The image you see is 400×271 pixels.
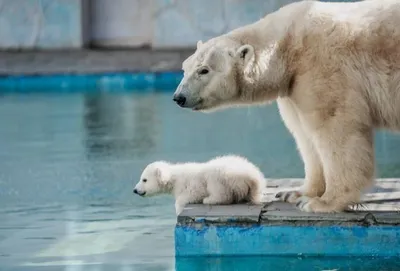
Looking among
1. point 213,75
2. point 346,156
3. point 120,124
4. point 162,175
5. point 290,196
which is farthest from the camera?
point 120,124

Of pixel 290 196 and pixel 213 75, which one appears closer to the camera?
pixel 213 75

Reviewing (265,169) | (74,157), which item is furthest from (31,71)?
(265,169)

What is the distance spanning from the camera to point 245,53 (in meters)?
5.20

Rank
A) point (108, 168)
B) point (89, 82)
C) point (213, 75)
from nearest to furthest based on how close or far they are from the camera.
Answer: point (213, 75) → point (108, 168) → point (89, 82)

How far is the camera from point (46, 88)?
51.7 feet

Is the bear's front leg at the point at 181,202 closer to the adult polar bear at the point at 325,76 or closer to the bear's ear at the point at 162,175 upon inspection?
the bear's ear at the point at 162,175

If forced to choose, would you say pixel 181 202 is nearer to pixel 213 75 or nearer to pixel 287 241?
pixel 287 241

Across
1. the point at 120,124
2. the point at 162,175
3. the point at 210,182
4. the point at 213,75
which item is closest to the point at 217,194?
the point at 210,182

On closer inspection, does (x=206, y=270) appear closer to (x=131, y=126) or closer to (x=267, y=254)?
(x=267, y=254)

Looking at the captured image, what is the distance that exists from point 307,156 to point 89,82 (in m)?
10.5

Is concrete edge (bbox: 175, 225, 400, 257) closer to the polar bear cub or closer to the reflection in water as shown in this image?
the polar bear cub

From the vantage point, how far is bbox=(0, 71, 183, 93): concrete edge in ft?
51.0

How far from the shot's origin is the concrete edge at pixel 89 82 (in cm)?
1555

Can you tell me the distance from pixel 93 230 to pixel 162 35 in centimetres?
1159
